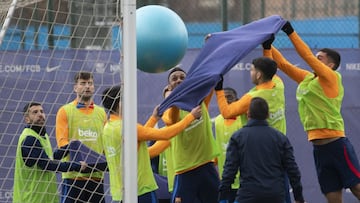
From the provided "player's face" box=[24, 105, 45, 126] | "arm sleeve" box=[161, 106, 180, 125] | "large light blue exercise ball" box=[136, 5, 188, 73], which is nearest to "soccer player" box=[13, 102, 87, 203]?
"player's face" box=[24, 105, 45, 126]

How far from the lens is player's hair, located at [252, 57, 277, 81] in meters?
9.45

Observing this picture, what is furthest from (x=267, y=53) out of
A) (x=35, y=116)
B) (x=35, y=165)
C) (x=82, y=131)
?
(x=35, y=165)

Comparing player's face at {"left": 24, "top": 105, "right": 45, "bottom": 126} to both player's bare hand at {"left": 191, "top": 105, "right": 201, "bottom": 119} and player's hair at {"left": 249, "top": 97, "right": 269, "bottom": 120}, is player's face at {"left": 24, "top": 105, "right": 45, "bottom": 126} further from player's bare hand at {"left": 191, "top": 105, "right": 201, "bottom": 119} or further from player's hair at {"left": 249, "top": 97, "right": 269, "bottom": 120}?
player's hair at {"left": 249, "top": 97, "right": 269, "bottom": 120}

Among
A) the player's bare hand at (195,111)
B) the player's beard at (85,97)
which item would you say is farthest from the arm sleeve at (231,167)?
the player's beard at (85,97)

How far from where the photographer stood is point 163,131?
30.1 ft

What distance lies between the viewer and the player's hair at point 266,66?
9.45 metres

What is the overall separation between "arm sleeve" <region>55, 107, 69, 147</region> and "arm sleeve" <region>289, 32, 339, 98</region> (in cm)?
265

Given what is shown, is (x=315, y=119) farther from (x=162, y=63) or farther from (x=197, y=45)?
(x=197, y=45)

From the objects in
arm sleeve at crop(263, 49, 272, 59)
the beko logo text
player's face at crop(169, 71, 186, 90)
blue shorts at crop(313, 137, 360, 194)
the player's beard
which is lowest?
blue shorts at crop(313, 137, 360, 194)

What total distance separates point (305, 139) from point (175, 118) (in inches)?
125

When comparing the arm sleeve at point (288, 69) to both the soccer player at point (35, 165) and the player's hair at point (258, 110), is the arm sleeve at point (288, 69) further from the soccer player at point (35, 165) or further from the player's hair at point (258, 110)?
the soccer player at point (35, 165)

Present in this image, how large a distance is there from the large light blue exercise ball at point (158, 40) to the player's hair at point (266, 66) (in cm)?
84

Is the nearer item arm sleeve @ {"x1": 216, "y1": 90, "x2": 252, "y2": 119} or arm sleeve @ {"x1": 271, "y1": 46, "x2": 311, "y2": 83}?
arm sleeve @ {"x1": 216, "y1": 90, "x2": 252, "y2": 119}

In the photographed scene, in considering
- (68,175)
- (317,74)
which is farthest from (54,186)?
Result: (317,74)
